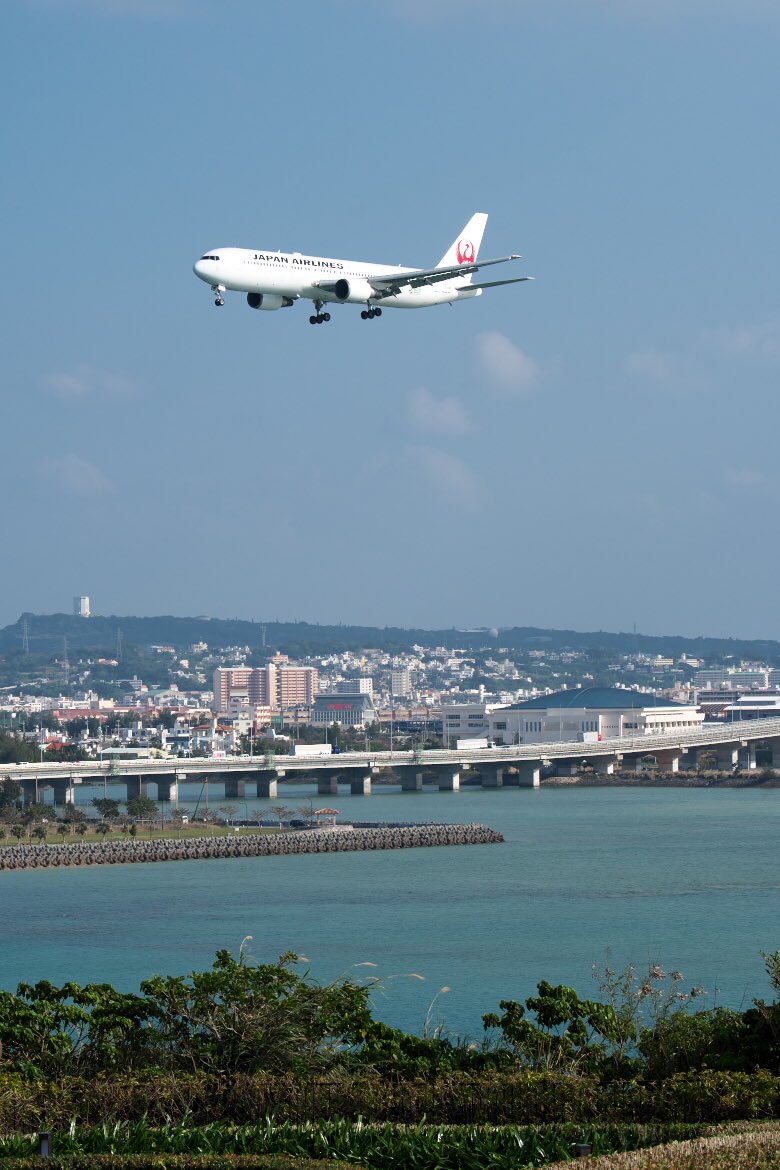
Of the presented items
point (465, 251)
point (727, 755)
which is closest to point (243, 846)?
point (465, 251)

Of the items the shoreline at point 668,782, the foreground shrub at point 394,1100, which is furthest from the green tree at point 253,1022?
the shoreline at point 668,782

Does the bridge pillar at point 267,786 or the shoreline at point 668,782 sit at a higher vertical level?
the bridge pillar at point 267,786

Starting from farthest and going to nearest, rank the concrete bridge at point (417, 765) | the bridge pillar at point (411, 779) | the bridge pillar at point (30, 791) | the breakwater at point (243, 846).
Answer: the bridge pillar at point (411, 779)
the concrete bridge at point (417, 765)
the bridge pillar at point (30, 791)
the breakwater at point (243, 846)

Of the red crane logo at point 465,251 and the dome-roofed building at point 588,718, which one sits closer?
the red crane logo at point 465,251

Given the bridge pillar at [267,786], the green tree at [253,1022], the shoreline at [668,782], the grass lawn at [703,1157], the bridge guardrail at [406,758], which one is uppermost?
the grass lawn at [703,1157]

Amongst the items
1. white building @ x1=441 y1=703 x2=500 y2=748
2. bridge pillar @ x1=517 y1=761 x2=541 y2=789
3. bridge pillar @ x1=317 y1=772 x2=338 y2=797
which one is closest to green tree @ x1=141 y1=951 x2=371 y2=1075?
bridge pillar @ x1=317 y1=772 x2=338 y2=797

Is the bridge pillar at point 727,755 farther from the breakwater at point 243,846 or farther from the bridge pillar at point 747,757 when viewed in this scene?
the breakwater at point 243,846

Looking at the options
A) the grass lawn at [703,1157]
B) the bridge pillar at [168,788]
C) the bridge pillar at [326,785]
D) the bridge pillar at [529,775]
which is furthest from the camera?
the bridge pillar at [529,775]

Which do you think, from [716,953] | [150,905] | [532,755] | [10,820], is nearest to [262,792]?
[532,755]
